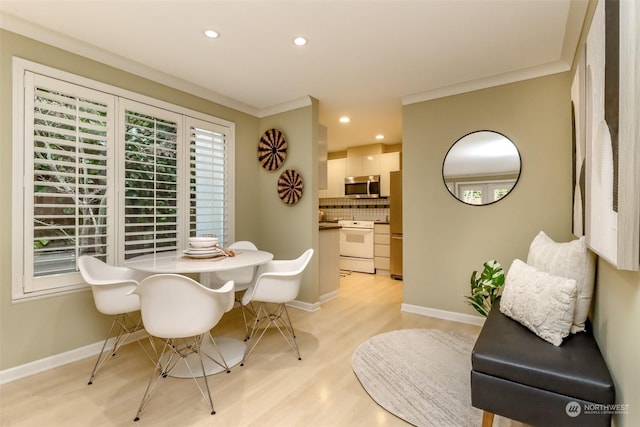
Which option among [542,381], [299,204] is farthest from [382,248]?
[542,381]

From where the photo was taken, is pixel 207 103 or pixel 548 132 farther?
pixel 207 103

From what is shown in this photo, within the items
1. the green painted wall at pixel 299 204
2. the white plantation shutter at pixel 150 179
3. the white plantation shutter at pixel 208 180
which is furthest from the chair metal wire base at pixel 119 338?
the green painted wall at pixel 299 204

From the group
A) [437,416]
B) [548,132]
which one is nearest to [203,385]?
[437,416]

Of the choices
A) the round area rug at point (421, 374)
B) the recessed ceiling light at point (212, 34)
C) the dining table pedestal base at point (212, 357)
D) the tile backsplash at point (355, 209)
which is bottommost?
the dining table pedestal base at point (212, 357)

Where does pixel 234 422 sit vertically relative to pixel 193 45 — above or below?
below

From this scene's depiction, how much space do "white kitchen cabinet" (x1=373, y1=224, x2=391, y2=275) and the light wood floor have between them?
9.19 feet

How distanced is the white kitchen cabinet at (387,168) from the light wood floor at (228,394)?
3355 millimetres

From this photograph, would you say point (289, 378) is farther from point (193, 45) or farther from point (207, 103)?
point (207, 103)

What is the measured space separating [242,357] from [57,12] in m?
2.80

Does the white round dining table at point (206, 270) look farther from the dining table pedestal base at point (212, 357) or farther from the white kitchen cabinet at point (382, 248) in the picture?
the white kitchen cabinet at point (382, 248)

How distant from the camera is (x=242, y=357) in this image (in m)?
2.45

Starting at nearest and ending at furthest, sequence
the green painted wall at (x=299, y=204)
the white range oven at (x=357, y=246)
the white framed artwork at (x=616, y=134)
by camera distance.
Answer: the white framed artwork at (x=616, y=134), the green painted wall at (x=299, y=204), the white range oven at (x=357, y=246)

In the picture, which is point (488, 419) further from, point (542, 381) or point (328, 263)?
point (328, 263)

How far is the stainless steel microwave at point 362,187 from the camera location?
18.9ft
